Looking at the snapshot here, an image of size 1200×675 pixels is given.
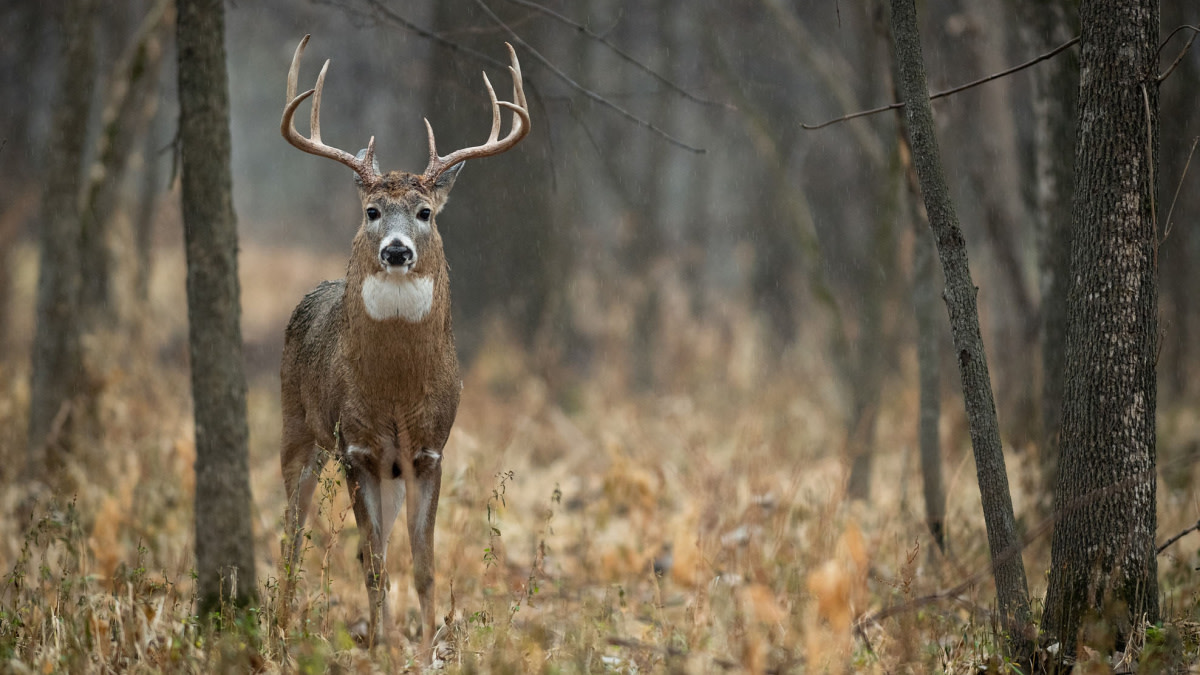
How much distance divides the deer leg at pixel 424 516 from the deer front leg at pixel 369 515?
172mm

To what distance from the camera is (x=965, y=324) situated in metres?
4.43

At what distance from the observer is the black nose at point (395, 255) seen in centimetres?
496

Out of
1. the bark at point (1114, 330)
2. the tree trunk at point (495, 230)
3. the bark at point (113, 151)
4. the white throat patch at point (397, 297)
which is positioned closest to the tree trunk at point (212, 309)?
the white throat patch at point (397, 297)

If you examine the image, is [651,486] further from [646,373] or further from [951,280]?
[646,373]

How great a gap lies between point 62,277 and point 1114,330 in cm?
710

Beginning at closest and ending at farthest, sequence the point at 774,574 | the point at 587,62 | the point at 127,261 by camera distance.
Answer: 1. the point at 774,574
2. the point at 127,261
3. the point at 587,62

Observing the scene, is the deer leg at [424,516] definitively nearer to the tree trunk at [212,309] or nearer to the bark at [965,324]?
the tree trunk at [212,309]

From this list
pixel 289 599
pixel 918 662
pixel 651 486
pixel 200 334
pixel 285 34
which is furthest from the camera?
pixel 285 34

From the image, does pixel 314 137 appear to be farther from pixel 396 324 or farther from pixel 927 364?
pixel 927 364

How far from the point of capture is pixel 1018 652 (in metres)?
4.52

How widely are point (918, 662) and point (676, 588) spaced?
9.14 ft

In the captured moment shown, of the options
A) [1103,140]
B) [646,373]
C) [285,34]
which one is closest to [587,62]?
[646,373]

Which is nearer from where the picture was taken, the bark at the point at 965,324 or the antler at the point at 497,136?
the bark at the point at 965,324

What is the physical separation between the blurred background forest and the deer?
20.6 inches
